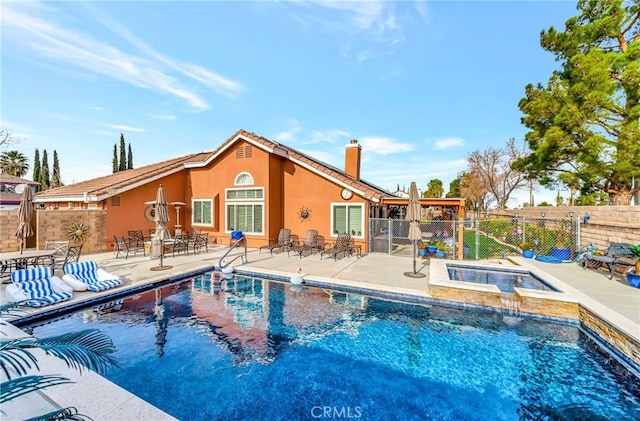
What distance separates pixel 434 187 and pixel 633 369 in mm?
56706

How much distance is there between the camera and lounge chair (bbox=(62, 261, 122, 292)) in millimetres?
7922

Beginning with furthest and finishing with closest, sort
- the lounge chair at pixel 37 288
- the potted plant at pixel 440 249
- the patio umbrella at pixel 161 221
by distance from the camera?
the potted plant at pixel 440 249 → the patio umbrella at pixel 161 221 → the lounge chair at pixel 37 288

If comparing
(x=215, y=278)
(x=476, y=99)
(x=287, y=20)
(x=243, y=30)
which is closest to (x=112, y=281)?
(x=215, y=278)

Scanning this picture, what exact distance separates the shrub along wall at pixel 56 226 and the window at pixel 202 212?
4.78 metres

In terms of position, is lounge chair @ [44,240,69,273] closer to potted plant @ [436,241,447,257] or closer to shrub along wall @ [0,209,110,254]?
shrub along wall @ [0,209,110,254]

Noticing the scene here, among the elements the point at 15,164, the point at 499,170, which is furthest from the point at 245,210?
the point at 15,164

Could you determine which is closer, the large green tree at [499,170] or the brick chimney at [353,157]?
the brick chimney at [353,157]

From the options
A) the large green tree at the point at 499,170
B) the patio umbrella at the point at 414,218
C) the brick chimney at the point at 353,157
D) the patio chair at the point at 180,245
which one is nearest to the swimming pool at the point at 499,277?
the patio umbrella at the point at 414,218

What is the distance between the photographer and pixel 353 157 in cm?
1869

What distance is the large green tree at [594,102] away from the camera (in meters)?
14.2

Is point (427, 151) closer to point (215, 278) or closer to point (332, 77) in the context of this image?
point (332, 77)

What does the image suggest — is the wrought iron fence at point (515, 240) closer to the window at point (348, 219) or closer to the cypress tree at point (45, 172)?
the window at point (348, 219)

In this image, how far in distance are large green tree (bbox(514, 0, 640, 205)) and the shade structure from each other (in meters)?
25.2

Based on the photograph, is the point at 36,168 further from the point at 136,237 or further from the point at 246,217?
the point at 246,217
